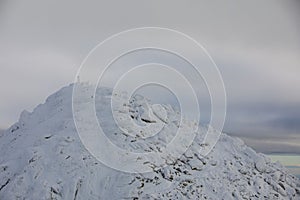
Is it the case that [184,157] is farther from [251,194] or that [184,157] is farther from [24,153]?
[24,153]

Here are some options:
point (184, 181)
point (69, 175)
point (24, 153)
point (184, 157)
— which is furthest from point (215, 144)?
point (24, 153)

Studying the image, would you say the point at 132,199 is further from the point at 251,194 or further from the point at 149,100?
the point at 149,100

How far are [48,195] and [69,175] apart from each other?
60.8 inches

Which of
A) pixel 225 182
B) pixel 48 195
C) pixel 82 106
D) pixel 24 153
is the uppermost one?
pixel 82 106

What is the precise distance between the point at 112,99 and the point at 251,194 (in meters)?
9.83

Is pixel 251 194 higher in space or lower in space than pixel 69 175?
higher

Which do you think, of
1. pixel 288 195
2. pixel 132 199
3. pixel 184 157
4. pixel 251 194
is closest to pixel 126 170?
pixel 132 199

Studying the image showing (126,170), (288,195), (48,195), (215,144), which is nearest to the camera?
(48,195)

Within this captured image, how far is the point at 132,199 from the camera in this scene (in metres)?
20.1

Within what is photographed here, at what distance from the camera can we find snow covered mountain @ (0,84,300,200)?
20.8 m

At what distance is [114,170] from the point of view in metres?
21.8

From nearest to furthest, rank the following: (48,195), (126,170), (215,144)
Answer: (48,195), (126,170), (215,144)

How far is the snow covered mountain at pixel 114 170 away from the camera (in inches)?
819

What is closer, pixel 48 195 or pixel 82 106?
pixel 48 195
